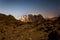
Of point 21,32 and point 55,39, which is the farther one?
point 21,32

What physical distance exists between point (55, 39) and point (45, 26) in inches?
310

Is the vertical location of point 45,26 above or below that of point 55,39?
above

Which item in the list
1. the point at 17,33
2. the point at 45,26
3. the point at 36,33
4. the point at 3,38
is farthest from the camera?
the point at 45,26

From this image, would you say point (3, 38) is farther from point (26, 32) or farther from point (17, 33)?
point (26, 32)

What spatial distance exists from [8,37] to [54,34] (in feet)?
32.0

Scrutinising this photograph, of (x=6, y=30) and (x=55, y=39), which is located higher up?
(x=6, y=30)

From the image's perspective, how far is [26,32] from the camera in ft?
113

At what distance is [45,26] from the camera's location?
39.1 m

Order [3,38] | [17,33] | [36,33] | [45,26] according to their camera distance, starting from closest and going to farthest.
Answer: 1. [3,38]
2. [17,33]
3. [36,33]
4. [45,26]

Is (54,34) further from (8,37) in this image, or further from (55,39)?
(8,37)

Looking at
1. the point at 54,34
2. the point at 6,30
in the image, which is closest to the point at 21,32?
the point at 6,30

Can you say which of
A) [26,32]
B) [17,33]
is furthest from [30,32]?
[17,33]

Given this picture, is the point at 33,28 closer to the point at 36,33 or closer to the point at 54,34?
the point at 36,33

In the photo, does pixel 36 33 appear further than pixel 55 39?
Yes
